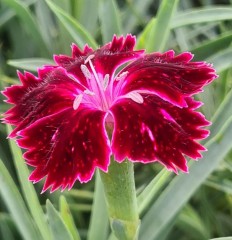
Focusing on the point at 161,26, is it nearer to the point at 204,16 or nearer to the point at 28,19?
the point at 204,16

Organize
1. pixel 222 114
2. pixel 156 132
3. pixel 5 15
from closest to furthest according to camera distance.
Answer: pixel 156 132 < pixel 222 114 < pixel 5 15

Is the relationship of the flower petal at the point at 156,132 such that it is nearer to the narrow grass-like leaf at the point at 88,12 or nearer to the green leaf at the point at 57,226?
the green leaf at the point at 57,226

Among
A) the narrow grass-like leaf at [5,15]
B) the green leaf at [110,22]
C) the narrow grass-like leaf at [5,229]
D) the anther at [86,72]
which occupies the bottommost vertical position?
the narrow grass-like leaf at [5,229]

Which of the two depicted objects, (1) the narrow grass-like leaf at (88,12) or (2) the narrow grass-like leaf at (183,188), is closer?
(2) the narrow grass-like leaf at (183,188)

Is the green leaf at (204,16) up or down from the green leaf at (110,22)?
down

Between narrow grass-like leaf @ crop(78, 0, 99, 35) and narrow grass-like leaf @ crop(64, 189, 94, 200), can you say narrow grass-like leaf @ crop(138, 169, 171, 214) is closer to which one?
narrow grass-like leaf @ crop(64, 189, 94, 200)

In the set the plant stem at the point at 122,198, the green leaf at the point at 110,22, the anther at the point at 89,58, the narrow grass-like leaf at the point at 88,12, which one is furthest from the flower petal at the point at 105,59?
the narrow grass-like leaf at the point at 88,12

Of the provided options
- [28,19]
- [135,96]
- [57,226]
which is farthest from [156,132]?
[28,19]
